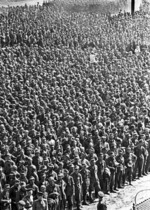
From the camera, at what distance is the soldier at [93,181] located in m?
14.1

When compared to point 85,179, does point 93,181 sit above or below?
below

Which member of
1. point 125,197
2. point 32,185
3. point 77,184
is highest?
point 32,185

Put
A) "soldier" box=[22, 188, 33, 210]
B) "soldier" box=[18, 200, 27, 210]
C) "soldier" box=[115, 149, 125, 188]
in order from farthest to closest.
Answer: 1. "soldier" box=[115, 149, 125, 188]
2. "soldier" box=[22, 188, 33, 210]
3. "soldier" box=[18, 200, 27, 210]

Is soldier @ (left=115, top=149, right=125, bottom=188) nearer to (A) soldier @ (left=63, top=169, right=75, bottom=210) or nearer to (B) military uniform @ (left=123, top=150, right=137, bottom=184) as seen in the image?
(B) military uniform @ (left=123, top=150, right=137, bottom=184)

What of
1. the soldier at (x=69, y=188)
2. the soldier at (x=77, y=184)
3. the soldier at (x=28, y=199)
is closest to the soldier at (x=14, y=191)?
the soldier at (x=28, y=199)

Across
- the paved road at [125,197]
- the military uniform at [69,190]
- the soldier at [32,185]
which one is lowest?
the paved road at [125,197]

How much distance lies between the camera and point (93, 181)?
47.1 feet

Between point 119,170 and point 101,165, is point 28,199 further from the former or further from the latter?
point 119,170

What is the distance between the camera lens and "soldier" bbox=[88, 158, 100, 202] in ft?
46.3

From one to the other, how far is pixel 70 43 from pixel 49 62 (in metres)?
3.84

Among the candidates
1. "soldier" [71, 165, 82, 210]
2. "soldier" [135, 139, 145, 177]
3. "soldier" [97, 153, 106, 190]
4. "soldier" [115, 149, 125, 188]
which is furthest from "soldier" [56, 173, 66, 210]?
"soldier" [135, 139, 145, 177]

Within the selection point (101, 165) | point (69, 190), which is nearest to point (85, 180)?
point (69, 190)

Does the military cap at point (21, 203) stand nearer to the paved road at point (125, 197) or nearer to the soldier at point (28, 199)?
the soldier at point (28, 199)

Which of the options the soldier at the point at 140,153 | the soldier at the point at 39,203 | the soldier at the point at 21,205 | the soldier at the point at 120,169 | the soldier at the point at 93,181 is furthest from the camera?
the soldier at the point at 140,153
